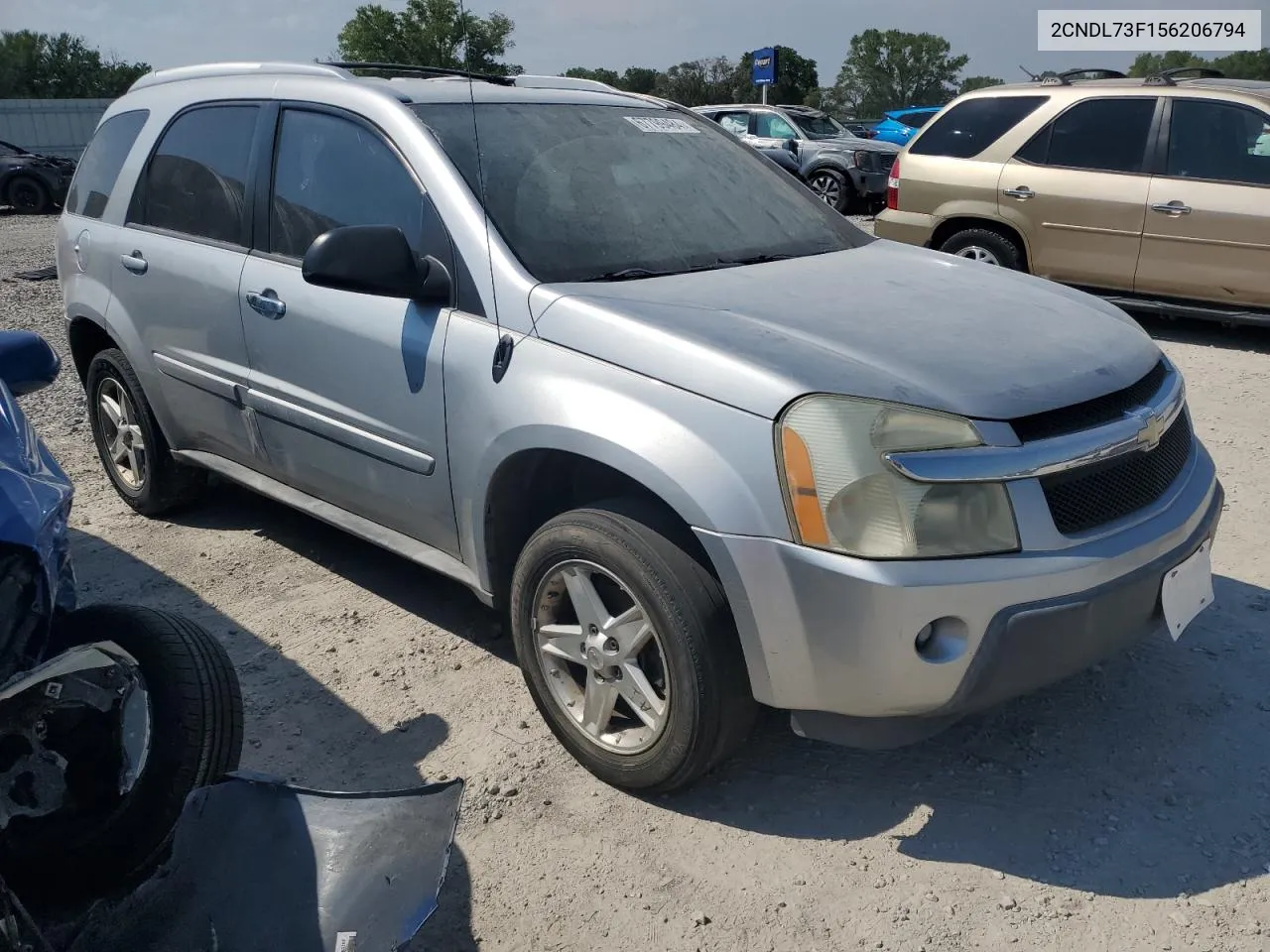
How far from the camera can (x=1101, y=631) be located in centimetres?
247

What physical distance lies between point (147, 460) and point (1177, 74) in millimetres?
7556

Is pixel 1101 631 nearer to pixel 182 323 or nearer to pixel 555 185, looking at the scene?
pixel 555 185

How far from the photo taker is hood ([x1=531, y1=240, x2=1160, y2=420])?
2420 mm

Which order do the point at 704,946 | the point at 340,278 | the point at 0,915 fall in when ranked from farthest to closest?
the point at 340,278 < the point at 704,946 < the point at 0,915

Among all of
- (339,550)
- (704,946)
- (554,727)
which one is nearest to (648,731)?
(554,727)

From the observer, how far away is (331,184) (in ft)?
11.4

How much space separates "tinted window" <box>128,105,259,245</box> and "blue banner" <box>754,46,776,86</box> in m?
24.5

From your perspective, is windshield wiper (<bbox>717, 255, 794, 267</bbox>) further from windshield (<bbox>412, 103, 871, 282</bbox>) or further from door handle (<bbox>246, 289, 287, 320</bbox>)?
door handle (<bbox>246, 289, 287, 320</bbox>)

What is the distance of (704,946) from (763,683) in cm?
57

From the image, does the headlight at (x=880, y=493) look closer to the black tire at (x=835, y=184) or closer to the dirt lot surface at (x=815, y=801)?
the dirt lot surface at (x=815, y=801)

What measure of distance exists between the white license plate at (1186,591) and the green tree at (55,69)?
5060 centimetres

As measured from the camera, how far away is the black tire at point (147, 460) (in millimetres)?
4492

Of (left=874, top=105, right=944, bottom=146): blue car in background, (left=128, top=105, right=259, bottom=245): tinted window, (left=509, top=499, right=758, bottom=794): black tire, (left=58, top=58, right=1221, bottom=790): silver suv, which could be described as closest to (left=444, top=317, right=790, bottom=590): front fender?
(left=58, top=58, right=1221, bottom=790): silver suv

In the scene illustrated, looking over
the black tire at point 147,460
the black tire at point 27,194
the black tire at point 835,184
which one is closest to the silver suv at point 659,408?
the black tire at point 147,460
